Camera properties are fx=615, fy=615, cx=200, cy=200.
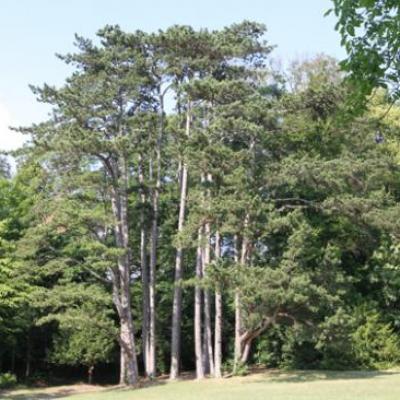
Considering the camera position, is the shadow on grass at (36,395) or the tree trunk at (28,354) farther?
the tree trunk at (28,354)

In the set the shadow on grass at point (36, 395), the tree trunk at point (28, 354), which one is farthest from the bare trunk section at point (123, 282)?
the tree trunk at point (28, 354)

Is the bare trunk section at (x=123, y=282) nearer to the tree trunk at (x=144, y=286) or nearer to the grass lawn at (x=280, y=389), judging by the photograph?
the tree trunk at (x=144, y=286)

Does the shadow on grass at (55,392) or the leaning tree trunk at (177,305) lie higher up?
the leaning tree trunk at (177,305)

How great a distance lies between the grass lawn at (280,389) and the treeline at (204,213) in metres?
1.46

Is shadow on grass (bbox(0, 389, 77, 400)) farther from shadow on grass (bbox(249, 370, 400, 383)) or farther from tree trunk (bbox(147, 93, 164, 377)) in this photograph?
shadow on grass (bbox(249, 370, 400, 383))

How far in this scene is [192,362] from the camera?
33.2 metres

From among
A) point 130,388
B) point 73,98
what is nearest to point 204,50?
point 73,98

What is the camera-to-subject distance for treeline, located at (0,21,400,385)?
891 inches

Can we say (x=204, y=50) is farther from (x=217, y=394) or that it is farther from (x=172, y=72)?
(x=217, y=394)

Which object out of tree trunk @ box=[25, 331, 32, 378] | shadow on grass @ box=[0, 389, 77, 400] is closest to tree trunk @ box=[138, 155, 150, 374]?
shadow on grass @ box=[0, 389, 77, 400]

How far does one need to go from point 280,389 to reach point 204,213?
6.80 m

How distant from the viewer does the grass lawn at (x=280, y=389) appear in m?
16.1

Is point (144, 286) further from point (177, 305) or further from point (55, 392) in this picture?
point (55, 392)

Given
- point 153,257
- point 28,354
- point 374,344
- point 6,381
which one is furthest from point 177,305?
point 28,354
